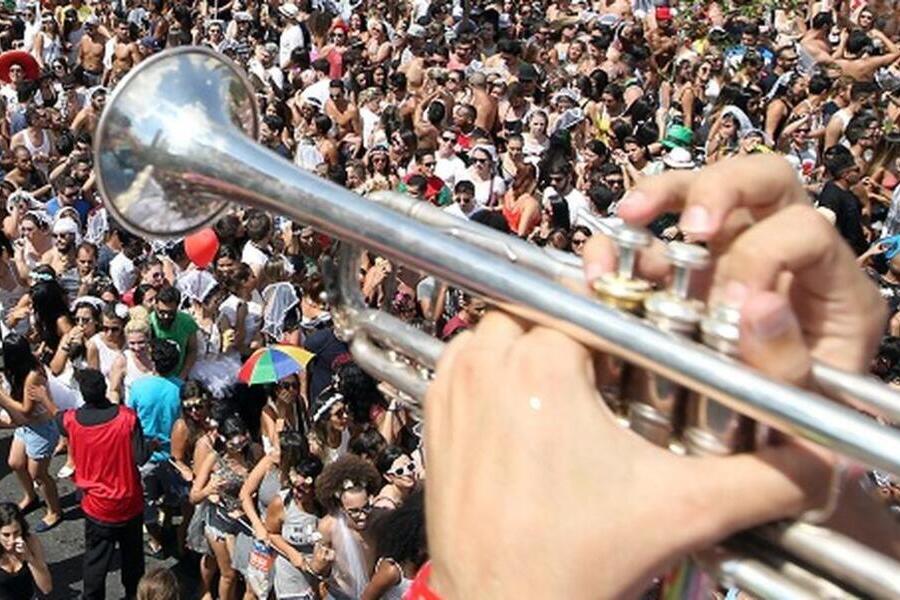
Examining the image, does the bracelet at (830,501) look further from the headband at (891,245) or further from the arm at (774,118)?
the arm at (774,118)

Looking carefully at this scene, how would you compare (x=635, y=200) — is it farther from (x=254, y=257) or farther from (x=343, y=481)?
(x=254, y=257)

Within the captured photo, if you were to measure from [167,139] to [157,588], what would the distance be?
297 cm

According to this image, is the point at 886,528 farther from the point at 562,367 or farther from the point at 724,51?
the point at 724,51

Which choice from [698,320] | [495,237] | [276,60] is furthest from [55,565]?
[276,60]

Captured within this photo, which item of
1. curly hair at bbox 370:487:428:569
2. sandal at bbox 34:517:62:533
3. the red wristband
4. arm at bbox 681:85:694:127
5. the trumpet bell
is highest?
the trumpet bell

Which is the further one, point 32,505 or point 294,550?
point 32,505

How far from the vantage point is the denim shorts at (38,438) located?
683cm

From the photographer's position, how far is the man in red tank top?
6.01 meters

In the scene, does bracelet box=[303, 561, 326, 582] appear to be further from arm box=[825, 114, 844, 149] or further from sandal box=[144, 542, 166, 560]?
arm box=[825, 114, 844, 149]

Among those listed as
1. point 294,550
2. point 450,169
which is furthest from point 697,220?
point 450,169

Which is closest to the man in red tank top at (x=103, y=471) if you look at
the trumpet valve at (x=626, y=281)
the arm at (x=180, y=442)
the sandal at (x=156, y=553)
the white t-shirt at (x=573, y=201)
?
the arm at (x=180, y=442)

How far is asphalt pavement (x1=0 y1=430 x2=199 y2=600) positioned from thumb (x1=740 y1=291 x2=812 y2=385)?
18.0 feet

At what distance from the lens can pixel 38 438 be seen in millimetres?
6832

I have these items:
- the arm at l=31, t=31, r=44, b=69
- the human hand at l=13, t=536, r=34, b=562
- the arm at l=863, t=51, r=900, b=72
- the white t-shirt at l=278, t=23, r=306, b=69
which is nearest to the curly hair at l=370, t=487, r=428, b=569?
the human hand at l=13, t=536, r=34, b=562
